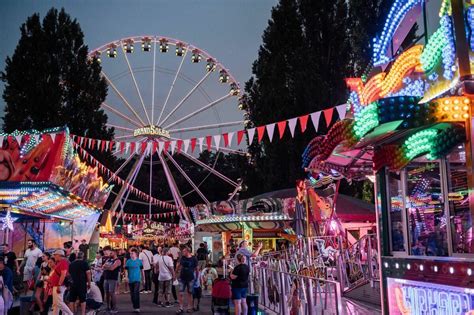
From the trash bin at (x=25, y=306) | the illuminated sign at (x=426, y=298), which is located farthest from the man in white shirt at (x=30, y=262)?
the illuminated sign at (x=426, y=298)

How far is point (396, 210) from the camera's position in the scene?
655cm

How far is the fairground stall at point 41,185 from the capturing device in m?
15.3

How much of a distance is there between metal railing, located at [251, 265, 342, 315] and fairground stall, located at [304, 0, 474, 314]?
758 millimetres

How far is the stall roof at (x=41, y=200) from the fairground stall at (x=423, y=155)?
35.0 ft

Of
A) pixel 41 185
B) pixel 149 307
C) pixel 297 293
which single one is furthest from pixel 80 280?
pixel 41 185

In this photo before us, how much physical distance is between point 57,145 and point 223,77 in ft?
54.8

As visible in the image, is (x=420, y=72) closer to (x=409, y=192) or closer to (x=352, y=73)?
(x=409, y=192)

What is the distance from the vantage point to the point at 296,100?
1012 inches

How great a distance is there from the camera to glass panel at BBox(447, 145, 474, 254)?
514 centimetres

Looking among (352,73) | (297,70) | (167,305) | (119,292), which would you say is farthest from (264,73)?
(167,305)

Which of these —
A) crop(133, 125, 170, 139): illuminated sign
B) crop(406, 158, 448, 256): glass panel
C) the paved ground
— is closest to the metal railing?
crop(406, 158, 448, 256): glass panel

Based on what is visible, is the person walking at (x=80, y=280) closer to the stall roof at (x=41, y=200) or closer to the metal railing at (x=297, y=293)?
the metal railing at (x=297, y=293)

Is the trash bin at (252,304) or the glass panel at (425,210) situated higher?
the glass panel at (425,210)

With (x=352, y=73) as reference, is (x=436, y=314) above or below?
below
